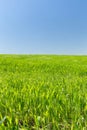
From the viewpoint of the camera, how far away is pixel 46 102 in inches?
148

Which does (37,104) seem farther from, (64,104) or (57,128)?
(57,128)

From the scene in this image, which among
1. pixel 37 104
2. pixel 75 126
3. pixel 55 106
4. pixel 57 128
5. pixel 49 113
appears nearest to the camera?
pixel 75 126

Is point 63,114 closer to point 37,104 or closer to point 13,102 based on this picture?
point 37,104

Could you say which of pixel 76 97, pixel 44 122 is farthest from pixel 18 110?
pixel 76 97

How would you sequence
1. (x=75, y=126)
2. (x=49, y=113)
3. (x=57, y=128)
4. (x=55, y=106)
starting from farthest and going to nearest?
(x=55, y=106) → (x=49, y=113) → (x=57, y=128) → (x=75, y=126)

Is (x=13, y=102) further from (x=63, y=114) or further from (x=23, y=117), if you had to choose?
(x=63, y=114)

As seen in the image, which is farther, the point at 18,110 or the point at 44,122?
the point at 18,110

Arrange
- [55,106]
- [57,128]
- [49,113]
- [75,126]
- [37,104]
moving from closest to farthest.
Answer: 1. [75,126]
2. [57,128]
3. [49,113]
4. [55,106]
5. [37,104]

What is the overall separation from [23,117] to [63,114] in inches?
21.9

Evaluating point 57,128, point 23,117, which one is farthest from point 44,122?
point 23,117

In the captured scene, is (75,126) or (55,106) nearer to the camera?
(75,126)

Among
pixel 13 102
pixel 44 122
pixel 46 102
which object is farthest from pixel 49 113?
pixel 13 102

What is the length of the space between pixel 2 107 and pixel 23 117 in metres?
0.51

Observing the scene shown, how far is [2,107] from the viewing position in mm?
3857
